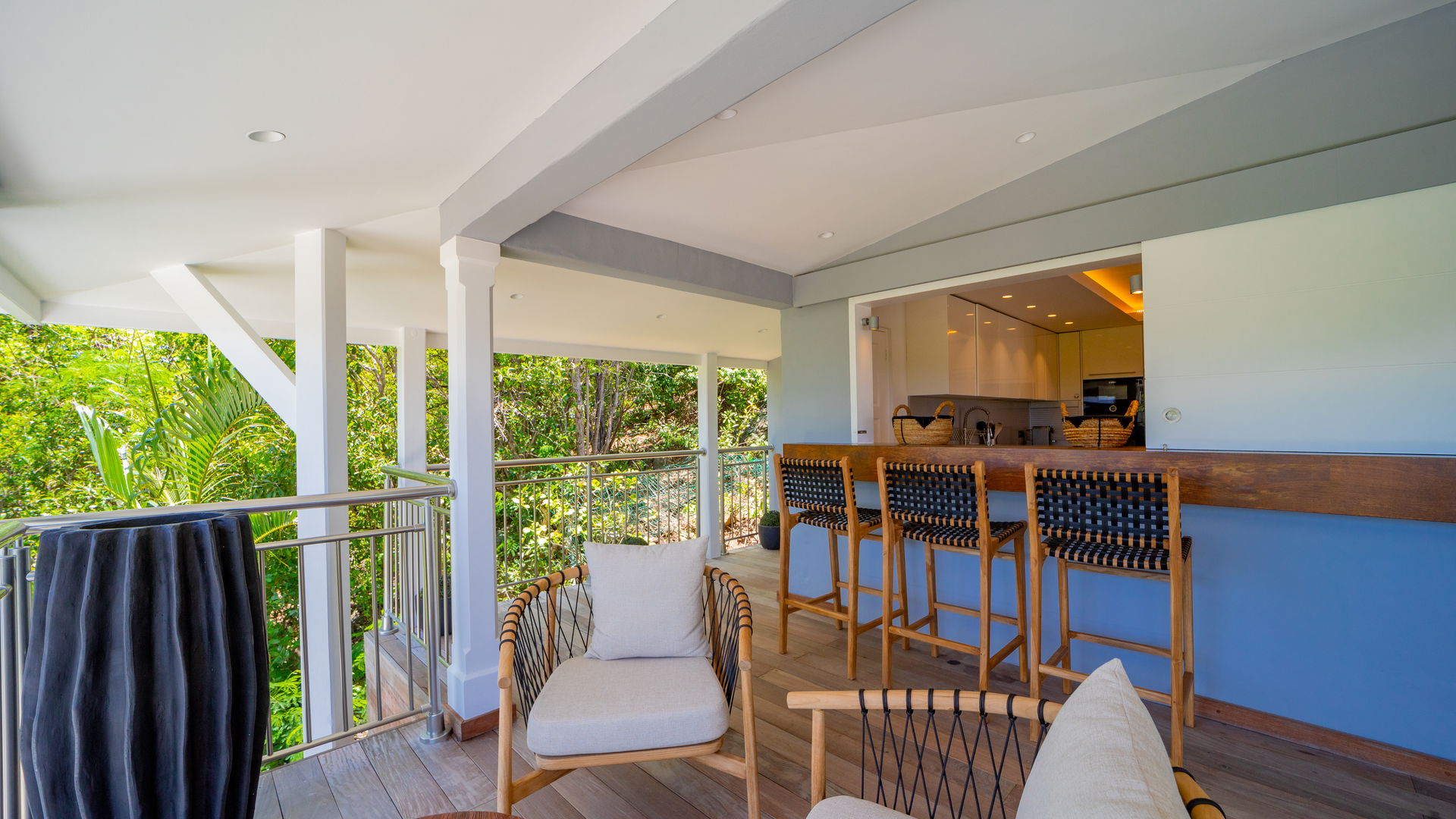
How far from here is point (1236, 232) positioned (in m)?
2.34

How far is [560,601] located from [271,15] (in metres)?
3.76

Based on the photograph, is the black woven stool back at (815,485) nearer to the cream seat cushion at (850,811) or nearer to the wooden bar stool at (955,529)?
the wooden bar stool at (955,529)

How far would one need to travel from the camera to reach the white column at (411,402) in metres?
4.51

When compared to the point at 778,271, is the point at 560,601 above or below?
below

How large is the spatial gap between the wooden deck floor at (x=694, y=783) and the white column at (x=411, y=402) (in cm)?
249

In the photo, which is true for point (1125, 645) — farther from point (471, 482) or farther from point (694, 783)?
point (471, 482)

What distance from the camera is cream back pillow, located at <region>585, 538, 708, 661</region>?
197cm

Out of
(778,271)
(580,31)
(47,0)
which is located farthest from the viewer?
(778,271)

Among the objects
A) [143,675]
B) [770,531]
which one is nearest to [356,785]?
[143,675]

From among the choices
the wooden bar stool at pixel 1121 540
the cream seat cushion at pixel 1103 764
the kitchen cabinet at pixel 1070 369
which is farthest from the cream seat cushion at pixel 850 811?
the kitchen cabinet at pixel 1070 369

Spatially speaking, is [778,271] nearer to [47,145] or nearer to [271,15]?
[271,15]

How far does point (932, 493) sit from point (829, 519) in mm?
660

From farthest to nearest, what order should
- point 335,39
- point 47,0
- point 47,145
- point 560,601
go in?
point 560,601 → point 47,145 → point 335,39 → point 47,0

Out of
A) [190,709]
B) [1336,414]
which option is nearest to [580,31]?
[190,709]
